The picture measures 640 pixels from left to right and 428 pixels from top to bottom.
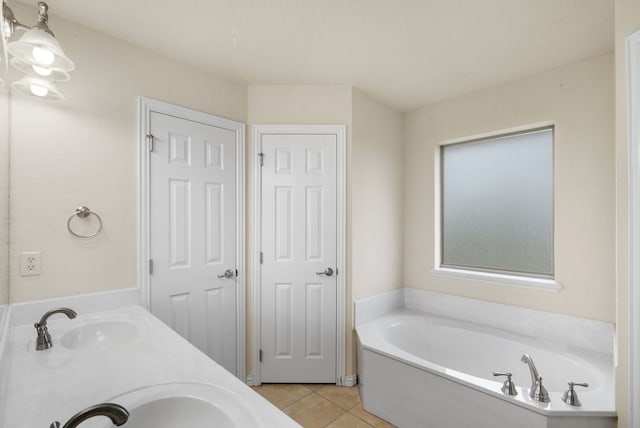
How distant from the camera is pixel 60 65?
136 centimetres

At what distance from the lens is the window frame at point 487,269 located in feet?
7.44

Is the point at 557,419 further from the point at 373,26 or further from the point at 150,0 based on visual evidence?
the point at 150,0

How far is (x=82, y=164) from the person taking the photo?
1699 mm

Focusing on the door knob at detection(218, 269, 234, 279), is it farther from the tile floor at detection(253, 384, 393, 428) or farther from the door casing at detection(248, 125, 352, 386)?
the tile floor at detection(253, 384, 393, 428)

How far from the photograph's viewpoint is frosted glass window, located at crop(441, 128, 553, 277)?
2.35 m

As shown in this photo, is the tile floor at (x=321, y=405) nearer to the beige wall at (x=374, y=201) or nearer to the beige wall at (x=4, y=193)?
the beige wall at (x=374, y=201)

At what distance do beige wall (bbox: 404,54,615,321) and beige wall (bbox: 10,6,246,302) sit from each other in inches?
101

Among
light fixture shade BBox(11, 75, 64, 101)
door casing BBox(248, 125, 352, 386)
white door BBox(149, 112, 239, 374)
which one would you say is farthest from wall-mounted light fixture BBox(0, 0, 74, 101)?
door casing BBox(248, 125, 352, 386)

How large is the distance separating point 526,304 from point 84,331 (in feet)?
9.44

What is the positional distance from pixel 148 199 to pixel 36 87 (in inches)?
29.9

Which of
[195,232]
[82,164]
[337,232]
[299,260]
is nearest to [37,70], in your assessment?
[82,164]

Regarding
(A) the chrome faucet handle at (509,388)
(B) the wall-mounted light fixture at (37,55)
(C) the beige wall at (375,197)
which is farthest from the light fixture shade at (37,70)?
(A) the chrome faucet handle at (509,388)

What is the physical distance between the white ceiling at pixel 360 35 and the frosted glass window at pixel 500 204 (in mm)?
604

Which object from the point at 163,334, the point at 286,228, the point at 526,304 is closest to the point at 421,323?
the point at 526,304
